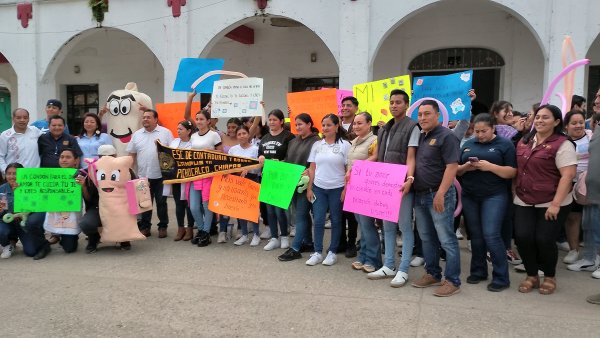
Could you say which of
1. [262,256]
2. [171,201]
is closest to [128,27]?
[171,201]

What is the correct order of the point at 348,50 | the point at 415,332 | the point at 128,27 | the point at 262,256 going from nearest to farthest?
the point at 415,332 → the point at 262,256 → the point at 348,50 → the point at 128,27

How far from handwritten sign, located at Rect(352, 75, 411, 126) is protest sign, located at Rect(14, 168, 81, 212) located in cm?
366

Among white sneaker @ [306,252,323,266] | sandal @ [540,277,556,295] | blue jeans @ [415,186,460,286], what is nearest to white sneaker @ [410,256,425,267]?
blue jeans @ [415,186,460,286]

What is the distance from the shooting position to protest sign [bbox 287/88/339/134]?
5.82m

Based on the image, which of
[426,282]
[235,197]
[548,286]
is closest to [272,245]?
[235,197]

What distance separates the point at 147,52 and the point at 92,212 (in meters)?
8.66

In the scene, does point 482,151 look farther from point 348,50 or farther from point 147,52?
point 147,52

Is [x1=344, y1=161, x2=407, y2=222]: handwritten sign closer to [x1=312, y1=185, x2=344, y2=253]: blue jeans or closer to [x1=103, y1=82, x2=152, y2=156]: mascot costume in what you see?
[x1=312, y1=185, x2=344, y2=253]: blue jeans

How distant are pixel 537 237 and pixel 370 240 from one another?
150cm

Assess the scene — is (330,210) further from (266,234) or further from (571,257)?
(571,257)

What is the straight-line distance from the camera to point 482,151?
4047 millimetres

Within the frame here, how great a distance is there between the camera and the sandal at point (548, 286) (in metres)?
4.05

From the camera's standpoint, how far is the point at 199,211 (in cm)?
582

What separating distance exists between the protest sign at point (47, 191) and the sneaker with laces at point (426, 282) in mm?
3907
